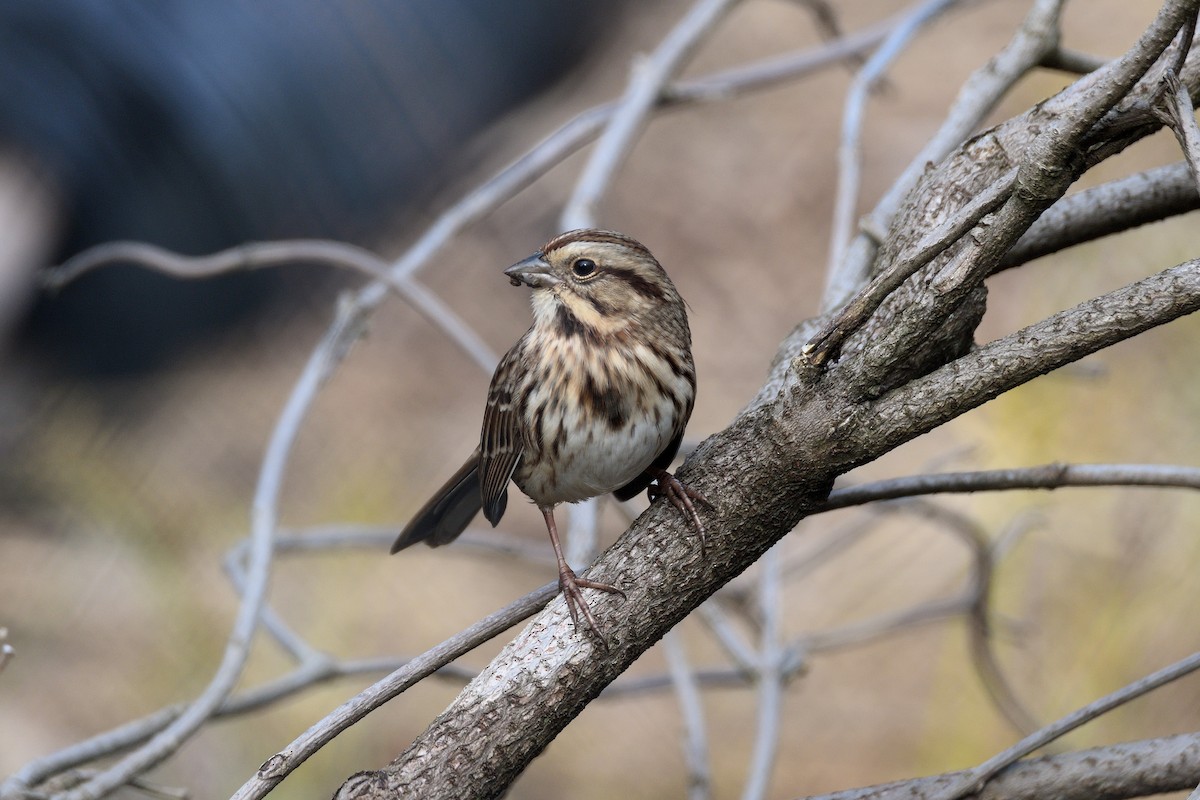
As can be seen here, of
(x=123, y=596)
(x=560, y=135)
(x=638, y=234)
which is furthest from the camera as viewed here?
(x=638, y=234)

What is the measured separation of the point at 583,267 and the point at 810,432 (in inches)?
38.9

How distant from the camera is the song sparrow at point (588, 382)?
90.9 inches

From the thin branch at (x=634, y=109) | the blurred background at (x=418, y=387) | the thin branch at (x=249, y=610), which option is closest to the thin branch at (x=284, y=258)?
the thin branch at (x=249, y=610)

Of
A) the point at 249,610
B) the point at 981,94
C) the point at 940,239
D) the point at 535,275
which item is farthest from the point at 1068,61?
the point at 249,610

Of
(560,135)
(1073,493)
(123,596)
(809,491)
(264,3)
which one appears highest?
(264,3)

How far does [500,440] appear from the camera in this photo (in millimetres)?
2449

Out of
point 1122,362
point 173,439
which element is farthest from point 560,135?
point 173,439

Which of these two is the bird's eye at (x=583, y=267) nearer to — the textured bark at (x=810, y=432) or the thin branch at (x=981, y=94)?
the thin branch at (x=981, y=94)

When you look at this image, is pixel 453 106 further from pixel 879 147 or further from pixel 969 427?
pixel 969 427

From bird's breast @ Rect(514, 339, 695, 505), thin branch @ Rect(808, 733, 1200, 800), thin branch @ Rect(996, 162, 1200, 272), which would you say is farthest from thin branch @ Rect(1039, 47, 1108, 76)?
thin branch @ Rect(808, 733, 1200, 800)

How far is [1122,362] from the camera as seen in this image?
3.65 metres

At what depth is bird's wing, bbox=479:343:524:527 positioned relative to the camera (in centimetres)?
242

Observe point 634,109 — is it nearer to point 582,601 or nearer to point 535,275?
point 535,275

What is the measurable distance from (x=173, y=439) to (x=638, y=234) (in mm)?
2022
